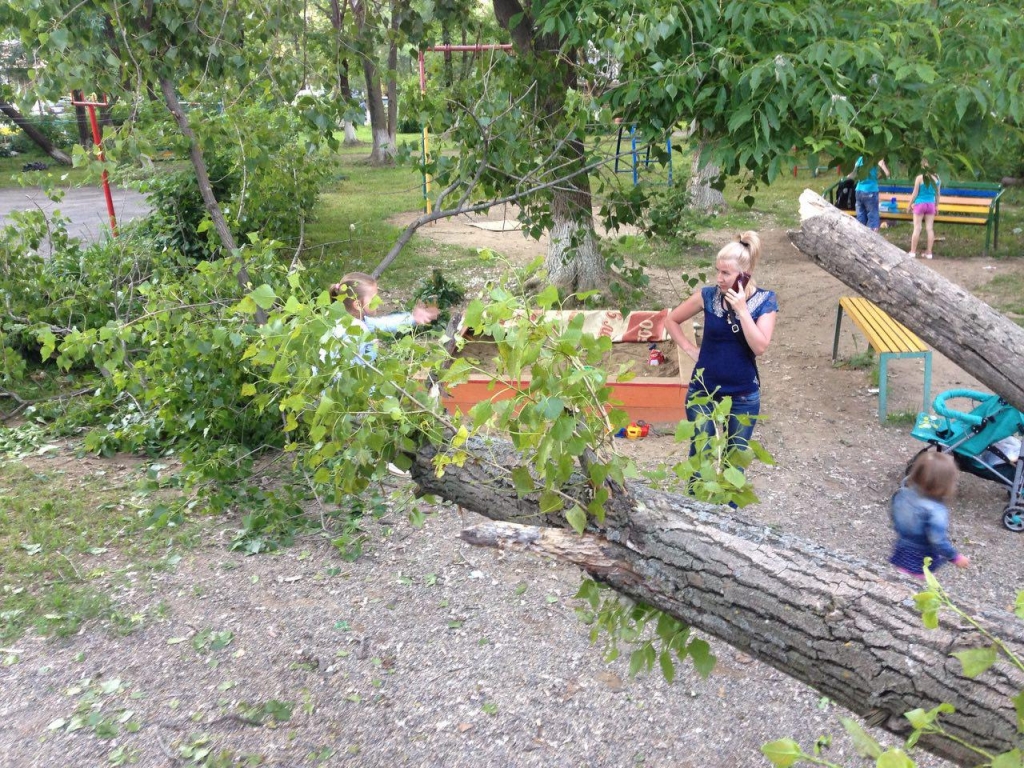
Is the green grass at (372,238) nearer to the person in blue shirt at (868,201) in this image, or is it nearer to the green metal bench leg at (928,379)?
the green metal bench leg at (928,379)

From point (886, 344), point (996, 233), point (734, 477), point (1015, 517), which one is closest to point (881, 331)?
point (886, 344)

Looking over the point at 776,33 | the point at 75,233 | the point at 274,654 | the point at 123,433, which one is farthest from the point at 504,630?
the point at 75,233

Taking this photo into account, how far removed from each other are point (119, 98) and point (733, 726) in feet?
12.7

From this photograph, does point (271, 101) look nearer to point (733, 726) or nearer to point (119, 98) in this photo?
point (119, 98)

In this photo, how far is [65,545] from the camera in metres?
4.16

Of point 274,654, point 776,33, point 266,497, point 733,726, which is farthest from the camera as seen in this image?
point 776,33

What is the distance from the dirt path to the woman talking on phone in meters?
1.01

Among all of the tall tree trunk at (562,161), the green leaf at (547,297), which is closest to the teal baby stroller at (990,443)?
the tall tree trunk at (562,161)

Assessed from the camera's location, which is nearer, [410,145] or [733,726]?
[733,726]

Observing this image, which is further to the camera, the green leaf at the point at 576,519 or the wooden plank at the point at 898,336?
the wooden plank at the point at 898,336

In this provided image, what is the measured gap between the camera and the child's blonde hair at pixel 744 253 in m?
3.76

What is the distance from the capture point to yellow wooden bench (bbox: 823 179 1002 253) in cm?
1060

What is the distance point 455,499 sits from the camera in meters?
2.54

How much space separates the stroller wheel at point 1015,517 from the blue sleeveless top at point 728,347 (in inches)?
66.7
